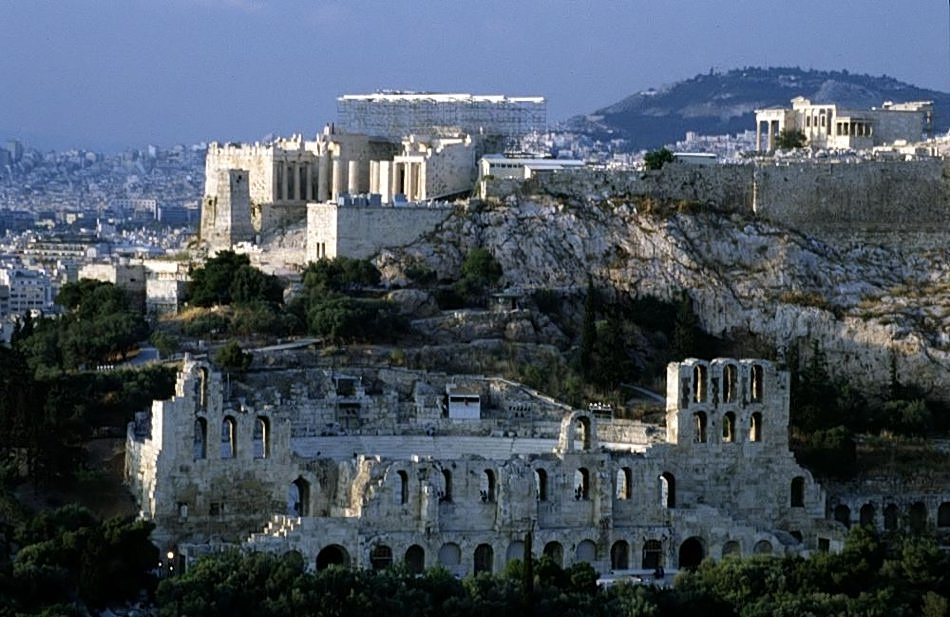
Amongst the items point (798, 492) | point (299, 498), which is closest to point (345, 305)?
point (299, 498)

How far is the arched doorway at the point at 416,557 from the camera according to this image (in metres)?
57.0

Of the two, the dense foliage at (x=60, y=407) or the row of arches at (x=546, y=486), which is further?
the dense foliage at (x=60, y=407)

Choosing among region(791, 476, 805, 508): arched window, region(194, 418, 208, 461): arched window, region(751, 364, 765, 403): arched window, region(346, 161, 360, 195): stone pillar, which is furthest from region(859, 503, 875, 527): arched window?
region(346, 161, 360, 195): stone pillar

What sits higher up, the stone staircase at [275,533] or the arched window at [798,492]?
the arched window at [798,492]

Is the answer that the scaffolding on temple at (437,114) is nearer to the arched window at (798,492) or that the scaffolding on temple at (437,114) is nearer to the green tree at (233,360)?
the green tree at (233,360)

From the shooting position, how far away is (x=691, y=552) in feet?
195

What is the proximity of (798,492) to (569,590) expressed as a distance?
10.4 m

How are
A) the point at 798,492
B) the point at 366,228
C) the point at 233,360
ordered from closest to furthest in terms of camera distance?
the point at 798,492, the point at 233,360, the point at 366,228

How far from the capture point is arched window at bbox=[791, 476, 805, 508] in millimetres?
61969

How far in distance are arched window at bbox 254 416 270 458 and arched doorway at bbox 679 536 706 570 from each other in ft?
31.3

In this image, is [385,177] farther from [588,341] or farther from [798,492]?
[798,492]

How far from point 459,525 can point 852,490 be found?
41.5ft

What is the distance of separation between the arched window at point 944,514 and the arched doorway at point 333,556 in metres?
17.3

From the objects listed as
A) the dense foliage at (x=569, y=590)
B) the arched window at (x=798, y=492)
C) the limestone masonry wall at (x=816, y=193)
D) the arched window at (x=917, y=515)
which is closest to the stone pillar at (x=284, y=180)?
the limestone masonry wall at (x=816, y=193)
